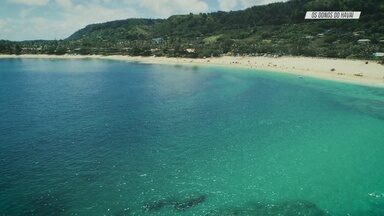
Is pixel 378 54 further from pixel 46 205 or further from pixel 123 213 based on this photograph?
pixel 46 205

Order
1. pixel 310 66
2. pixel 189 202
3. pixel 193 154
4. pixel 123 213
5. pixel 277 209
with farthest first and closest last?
pixel 310 66, pixel 193 154, pixel 189 202, pixel 277 209, pixel 123 213

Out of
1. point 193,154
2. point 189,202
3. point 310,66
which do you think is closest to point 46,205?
point 189,202

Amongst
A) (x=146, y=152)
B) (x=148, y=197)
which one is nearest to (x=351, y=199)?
(x=148, y=197)

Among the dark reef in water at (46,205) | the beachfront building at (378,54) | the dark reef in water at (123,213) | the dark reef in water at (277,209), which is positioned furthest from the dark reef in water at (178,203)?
the beachfront building at (378,54)

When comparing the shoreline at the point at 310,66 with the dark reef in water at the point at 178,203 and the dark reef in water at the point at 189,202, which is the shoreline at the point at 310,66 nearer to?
the dark reef in water at the point at 189,202

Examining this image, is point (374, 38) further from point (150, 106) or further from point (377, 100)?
point (150, 106)

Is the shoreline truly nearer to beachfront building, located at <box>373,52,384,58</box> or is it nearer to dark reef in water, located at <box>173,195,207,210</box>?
beachfront building, located at <box>373,52,384,58</box>
